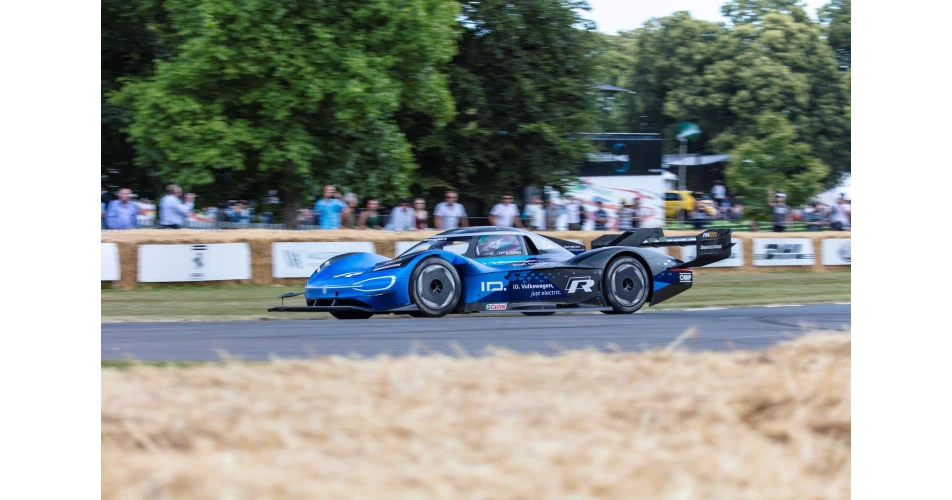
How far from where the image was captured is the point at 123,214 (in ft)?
55.6

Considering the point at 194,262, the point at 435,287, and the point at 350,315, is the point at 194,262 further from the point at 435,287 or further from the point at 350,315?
the point at 435,287

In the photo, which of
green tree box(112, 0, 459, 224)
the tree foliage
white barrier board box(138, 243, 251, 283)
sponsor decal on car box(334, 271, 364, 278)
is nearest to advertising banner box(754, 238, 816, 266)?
green tree box(112, 0, 459, 224)

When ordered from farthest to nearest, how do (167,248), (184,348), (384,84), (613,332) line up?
(384,84) → (167,248) → (613,332) → (184,348)

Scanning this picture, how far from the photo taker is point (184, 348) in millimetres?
8508

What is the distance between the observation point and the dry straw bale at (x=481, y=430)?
3.88 metres

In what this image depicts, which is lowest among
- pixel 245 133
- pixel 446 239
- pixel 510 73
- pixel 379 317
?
pixel 379 317

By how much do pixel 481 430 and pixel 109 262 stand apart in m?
12.4

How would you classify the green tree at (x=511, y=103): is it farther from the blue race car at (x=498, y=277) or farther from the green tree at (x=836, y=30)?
the green tree at (x=836, y=30)

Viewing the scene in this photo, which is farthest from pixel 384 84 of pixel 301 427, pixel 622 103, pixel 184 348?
pixel 622 103

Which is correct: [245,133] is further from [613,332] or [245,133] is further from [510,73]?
[613,332]

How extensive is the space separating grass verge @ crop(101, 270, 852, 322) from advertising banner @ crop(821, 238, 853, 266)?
1.79 meters

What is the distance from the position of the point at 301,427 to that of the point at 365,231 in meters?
13.9

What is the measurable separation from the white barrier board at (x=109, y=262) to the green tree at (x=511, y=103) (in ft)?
31.3

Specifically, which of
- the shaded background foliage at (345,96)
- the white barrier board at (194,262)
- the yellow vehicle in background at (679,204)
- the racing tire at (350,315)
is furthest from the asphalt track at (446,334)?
the yellow vehicle in background at (679,204)
